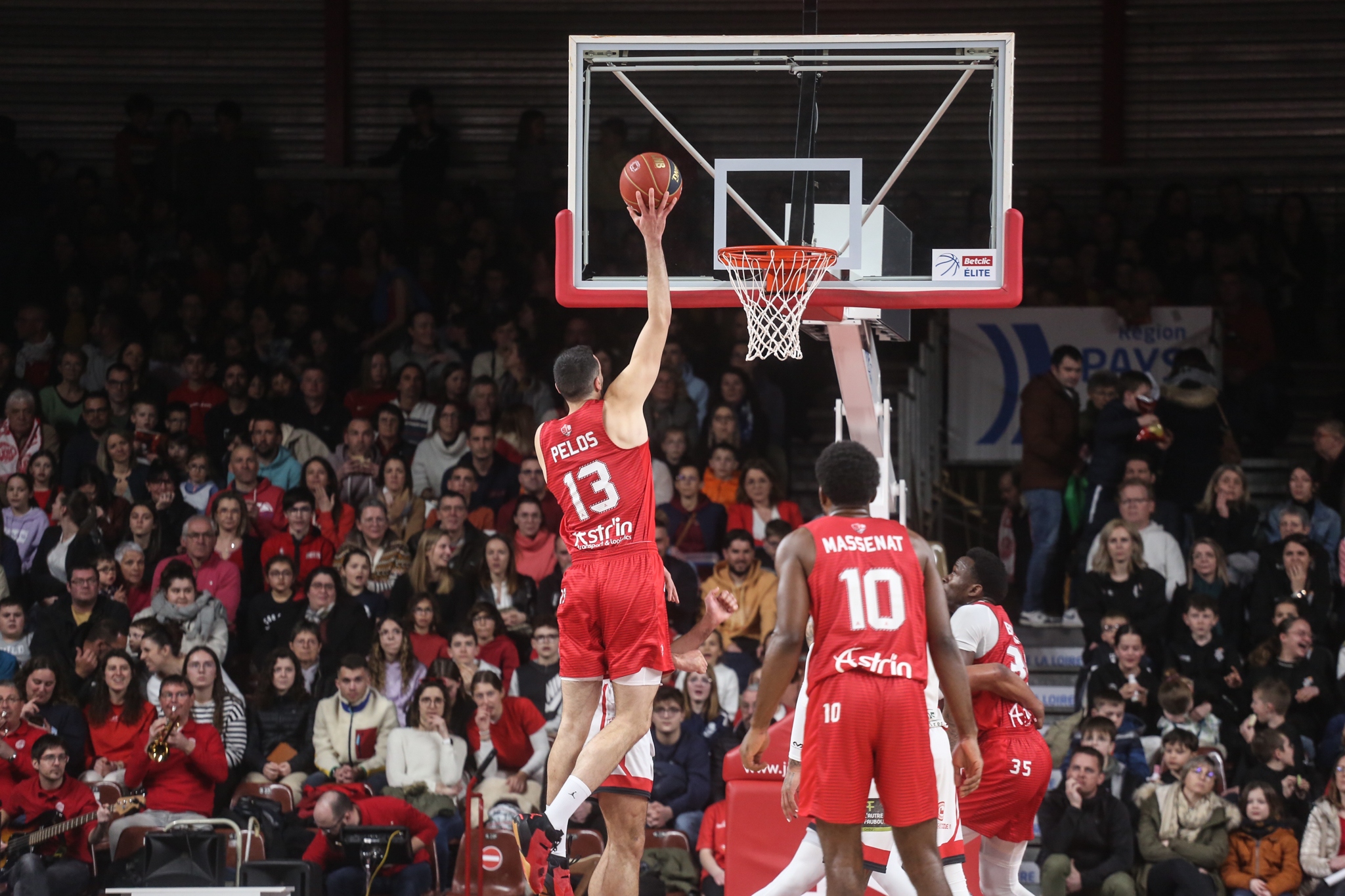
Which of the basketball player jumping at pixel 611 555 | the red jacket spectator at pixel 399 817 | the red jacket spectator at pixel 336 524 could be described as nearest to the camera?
the basketball player jumping at pixel 611 555

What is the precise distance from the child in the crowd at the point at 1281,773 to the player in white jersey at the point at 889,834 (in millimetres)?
3642

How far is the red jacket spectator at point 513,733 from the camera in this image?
11258 mm

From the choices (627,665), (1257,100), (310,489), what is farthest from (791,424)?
(627,665)

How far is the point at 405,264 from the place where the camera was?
1630 centimetres

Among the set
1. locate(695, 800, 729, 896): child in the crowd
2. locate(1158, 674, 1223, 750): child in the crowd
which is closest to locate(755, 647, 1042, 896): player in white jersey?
locate(695, 800, 729, 896): child in the crowd

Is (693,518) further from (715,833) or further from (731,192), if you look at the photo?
(731,192)

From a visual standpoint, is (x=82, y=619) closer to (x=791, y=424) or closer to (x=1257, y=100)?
(x=791, y=424)

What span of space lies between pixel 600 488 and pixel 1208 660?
6031 mm

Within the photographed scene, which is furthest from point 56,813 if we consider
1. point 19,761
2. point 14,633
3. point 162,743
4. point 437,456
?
point 437,456

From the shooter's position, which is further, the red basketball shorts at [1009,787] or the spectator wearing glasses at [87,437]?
the spectator wearing glasses at [87,437]

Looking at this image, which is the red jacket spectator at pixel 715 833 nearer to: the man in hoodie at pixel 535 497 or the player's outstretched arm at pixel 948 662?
the man in hoodie at pixel 535 497

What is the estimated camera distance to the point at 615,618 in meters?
7.06

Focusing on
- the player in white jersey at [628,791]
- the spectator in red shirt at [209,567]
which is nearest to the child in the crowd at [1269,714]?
the player in white jersey at [628,791]

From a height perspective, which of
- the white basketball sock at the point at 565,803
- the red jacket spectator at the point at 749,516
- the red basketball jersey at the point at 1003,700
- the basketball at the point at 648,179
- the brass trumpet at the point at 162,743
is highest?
the basketball at the point at 648,179
